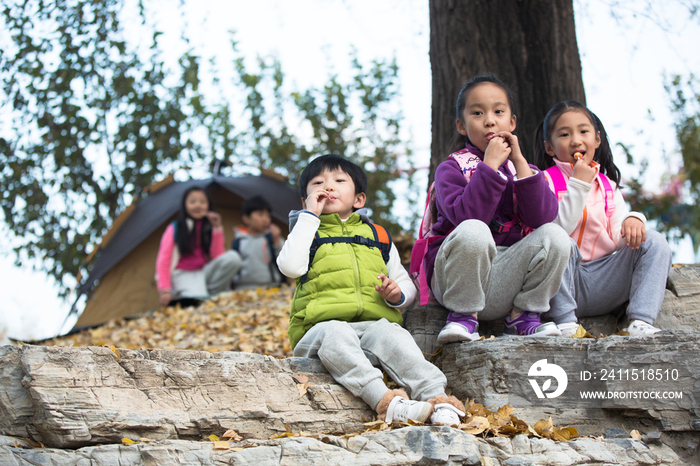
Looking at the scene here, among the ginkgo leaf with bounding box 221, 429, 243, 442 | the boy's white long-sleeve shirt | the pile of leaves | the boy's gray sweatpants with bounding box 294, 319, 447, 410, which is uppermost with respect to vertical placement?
the boy's white long-sleeve shirt

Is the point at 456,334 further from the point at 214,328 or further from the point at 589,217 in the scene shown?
the point at 214,328

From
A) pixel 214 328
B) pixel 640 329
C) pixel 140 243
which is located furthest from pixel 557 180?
pixel 140 243

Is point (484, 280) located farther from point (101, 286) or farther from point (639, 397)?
point (101, 286)

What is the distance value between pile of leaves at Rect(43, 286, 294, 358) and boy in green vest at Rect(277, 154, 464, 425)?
1.35 m

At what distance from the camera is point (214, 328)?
17.0 ft

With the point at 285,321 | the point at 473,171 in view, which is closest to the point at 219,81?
the point at 285,321

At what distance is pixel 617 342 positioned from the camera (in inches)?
106

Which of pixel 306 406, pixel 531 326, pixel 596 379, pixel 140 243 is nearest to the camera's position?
pixel 306 406

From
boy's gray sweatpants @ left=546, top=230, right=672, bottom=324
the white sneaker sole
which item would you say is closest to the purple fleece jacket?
boy's gray sweatpants @ left=546, top=230, right=672, bottom=324

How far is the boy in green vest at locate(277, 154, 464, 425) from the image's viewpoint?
254 cm

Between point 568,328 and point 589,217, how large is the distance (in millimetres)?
617

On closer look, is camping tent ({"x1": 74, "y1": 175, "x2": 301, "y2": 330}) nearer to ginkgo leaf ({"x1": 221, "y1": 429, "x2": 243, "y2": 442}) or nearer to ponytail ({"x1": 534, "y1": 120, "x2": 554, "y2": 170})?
ponytail ({"x1": 534, "y1": 120, "x2": 554, "y2": 170})

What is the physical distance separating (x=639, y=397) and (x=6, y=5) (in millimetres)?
5816

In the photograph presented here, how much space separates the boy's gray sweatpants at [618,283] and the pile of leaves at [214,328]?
1.87 meters
